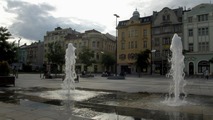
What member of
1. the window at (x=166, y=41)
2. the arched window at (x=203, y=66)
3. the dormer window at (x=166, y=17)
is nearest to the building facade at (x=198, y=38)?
the arched window at (x=203, y=66)

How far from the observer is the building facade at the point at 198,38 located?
2019 inches

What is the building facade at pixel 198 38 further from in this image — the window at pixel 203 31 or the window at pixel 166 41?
the window at pixel 166 41

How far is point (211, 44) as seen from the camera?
51031 mm

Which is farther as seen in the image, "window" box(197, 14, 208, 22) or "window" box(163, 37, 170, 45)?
"window" box(163, 37, 170, 45)

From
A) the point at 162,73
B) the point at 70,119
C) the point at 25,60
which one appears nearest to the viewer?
the point at 70,119

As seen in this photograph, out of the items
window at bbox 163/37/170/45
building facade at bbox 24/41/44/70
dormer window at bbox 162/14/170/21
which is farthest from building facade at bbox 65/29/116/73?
building facade at bbox 24/41/44/70

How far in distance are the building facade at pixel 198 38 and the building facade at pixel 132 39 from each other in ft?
37.2

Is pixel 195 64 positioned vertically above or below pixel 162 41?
below

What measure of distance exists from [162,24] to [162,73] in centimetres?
1294

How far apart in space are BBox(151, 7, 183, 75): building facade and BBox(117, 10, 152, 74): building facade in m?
2.44

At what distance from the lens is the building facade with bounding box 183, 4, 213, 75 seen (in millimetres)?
51281

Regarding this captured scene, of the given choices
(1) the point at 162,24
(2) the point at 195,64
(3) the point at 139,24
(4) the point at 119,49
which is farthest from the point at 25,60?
(2) the point at 195,64

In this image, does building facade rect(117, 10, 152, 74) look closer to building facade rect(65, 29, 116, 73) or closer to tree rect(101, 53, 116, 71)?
tree rect(101, 53, 116, 71)

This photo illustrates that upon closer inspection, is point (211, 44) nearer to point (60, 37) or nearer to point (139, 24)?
point (139, 24)
